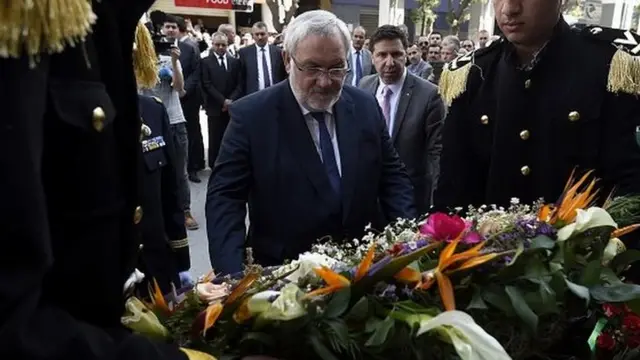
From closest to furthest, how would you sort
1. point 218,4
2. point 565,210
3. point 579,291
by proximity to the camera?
point 579,291 → point 565,210 → point 218,4

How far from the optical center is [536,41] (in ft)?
7.37

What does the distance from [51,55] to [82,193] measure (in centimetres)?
18

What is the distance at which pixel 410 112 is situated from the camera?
4.33m

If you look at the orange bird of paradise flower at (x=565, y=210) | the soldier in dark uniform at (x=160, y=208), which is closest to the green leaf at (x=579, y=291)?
the orange bird of paradise flower at (x=565, y=210)

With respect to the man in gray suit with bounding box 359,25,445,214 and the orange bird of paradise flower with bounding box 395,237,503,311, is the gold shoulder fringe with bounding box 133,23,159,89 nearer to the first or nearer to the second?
the orange bird of paradise flower with bounding box 395,237,503,311

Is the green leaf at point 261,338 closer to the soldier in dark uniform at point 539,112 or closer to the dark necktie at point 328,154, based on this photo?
the dark necktie at point 328,154

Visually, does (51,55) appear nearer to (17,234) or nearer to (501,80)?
(17,234)

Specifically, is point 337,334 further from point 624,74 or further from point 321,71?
point 624,74

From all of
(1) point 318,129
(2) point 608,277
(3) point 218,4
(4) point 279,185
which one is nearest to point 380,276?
(2) point 608,277

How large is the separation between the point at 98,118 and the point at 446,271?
2.51 feet

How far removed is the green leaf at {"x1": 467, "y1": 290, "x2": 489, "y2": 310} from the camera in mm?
1244

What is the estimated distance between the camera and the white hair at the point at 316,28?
7.11ft

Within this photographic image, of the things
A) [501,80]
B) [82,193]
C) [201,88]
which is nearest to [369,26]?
[201,88]

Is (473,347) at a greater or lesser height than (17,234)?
lesser
